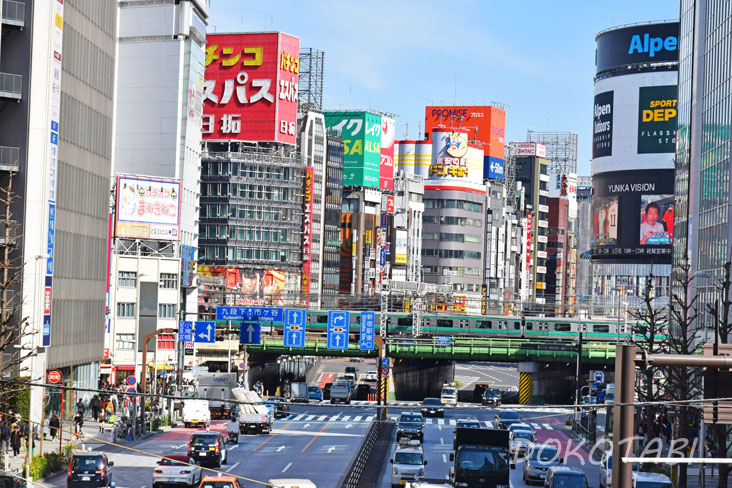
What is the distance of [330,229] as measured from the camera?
18312 cm

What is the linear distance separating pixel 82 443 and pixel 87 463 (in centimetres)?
1703

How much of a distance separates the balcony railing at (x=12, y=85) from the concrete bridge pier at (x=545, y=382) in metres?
74.2

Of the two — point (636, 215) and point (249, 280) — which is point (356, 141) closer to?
point (249, 280)

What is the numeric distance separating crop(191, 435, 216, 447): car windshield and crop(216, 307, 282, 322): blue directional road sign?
33.6 metres

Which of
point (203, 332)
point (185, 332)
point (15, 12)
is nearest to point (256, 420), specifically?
point (185, 332)

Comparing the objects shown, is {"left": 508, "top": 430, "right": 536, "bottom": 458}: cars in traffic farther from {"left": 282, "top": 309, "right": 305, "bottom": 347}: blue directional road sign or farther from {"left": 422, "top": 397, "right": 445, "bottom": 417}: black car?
{"left": 422, "top": 397, "right": 445, "bottom": 417}: black car

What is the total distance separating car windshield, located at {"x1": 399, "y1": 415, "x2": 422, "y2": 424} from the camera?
71.1 meters

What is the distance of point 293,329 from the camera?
8706 centimetres

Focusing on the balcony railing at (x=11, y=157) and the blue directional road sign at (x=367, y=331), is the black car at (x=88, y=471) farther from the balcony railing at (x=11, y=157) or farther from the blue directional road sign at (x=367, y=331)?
the blue directional road sign at (x=367, y=331)

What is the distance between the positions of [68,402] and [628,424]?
58878 millimetres

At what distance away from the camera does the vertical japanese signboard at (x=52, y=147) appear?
6397cm

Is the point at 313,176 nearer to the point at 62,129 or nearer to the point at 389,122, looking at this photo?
the point at 389,122

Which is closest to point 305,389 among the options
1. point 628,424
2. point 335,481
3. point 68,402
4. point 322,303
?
point 68,402

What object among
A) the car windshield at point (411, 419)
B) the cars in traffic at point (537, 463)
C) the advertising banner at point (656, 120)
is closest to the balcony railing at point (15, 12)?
the car windshield at point (411, 419)
